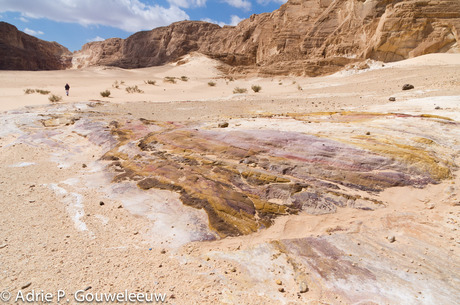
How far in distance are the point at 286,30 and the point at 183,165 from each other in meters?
35.3

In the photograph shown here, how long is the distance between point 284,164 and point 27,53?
244 ft

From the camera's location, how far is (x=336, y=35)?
26.5m

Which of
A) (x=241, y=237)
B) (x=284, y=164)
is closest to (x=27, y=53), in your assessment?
(x=284, y=164)

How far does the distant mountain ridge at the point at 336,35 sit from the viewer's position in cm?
1995

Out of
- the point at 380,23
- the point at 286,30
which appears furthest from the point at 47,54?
the point at 380,23

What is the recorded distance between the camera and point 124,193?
3.80 m

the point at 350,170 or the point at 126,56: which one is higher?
the point at 126,56

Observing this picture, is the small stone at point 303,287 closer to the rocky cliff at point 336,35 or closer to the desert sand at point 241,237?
the desert sand at point 241,237

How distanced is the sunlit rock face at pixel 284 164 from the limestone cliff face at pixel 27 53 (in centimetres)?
6622

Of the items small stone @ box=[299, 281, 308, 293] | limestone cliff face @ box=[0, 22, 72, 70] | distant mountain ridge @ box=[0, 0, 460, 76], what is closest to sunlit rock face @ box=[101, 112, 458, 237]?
small stone @ box=[299, 281, 308, 293]

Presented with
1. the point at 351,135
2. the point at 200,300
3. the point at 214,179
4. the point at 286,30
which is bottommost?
the point at 200,300

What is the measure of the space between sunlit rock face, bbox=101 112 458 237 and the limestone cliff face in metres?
66.2

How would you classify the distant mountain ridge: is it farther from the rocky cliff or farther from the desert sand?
the desert sand

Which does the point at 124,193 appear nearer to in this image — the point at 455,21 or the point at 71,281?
the point at 71,281
